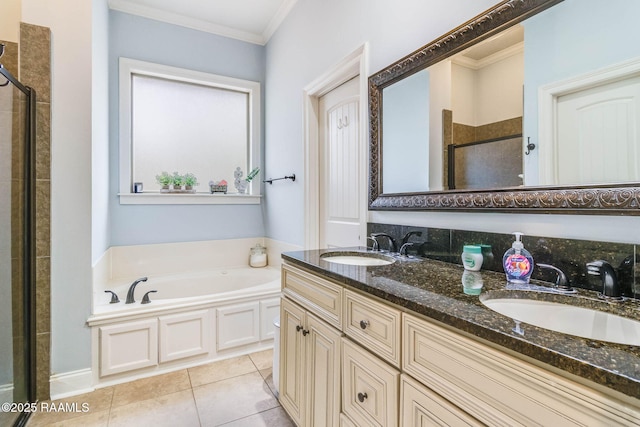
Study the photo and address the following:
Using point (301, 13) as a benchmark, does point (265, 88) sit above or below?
below

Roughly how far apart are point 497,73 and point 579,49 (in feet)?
0.88

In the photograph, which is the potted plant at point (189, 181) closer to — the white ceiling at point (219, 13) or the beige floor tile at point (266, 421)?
the white ceiling at point (219, 13)

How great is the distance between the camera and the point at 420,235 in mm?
1512

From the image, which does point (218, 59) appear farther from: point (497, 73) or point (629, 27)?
point (629, 27)

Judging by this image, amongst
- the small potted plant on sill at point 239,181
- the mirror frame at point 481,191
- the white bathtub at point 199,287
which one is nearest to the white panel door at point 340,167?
the mirror frame at point 481,191

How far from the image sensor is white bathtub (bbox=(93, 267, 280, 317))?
7.24 ft

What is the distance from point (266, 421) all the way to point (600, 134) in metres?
1.85

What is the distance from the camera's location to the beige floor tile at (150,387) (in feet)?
6.02

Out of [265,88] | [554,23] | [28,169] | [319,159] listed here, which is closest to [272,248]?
[319,159]

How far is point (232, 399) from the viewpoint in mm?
1817

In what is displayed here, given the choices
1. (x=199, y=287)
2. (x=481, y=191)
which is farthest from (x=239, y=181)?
(x=481, y=191)

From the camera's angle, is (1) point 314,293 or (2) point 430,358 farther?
(1) point 314,293

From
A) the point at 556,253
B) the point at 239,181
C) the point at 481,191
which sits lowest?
the point at 556,253

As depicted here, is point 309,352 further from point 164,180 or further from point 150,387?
point 164,180
